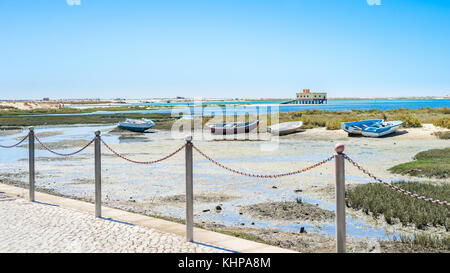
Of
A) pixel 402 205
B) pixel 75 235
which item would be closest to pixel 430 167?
pixel 402 205

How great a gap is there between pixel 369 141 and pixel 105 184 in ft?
62.0

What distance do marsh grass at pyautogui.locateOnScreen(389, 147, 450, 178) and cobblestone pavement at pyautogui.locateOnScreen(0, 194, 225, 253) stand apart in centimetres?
1045

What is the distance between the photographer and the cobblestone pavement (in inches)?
263

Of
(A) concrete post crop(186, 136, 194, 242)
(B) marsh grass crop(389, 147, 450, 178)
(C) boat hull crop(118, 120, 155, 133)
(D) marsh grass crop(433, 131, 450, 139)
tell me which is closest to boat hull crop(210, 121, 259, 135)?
(C) boat hull crop(118, 120, 155, 133)

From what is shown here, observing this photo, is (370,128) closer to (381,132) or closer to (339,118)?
(381,132)

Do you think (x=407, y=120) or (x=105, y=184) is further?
(x=407, y=120)

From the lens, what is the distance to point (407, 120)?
34.2m

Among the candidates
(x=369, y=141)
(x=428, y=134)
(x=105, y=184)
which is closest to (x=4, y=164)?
(x=105, y=184)

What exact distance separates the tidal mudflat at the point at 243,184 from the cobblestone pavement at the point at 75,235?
1.85 meters

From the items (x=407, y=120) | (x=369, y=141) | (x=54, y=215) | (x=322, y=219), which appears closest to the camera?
(x=54, y=215)

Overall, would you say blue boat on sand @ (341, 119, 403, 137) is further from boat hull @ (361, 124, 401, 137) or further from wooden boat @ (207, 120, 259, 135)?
wooden boat @ (207, 120, 259, 135)

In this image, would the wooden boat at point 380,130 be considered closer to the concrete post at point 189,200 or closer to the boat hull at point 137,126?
the boat hull at point 137,126
